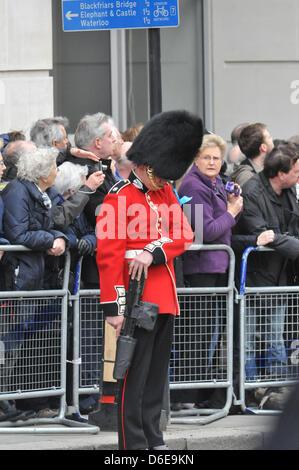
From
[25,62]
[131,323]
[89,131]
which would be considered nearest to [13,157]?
[89,131]

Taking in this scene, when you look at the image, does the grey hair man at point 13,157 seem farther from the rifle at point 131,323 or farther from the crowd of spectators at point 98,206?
the rifle at point 131,323

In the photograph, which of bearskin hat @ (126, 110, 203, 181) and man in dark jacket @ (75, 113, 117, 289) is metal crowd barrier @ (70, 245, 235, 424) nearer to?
man in dark jacket @ (75, 113, 117, 289)

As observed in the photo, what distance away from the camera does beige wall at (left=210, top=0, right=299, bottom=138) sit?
471 inches

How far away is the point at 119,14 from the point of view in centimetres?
788

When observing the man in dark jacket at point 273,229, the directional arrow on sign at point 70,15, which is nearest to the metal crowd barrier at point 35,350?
the man in dark jacket at point 273,229

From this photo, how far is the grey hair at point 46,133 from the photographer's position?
7.57m

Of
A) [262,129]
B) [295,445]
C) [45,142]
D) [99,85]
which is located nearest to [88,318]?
[45,142]

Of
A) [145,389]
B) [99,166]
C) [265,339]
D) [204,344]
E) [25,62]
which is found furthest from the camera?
[25,62]

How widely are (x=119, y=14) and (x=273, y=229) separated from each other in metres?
2.21

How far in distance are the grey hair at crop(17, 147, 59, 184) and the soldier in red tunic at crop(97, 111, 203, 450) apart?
1.18m

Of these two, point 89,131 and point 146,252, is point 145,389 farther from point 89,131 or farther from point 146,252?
point 89,131

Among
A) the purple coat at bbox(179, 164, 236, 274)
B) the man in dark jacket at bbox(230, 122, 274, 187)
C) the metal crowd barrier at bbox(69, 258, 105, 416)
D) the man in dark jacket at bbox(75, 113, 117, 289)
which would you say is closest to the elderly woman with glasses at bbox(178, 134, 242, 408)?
the purple coat at bbox(179, 164, 236, 274)

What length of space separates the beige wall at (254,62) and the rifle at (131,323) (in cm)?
682

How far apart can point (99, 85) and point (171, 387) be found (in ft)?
19.6
